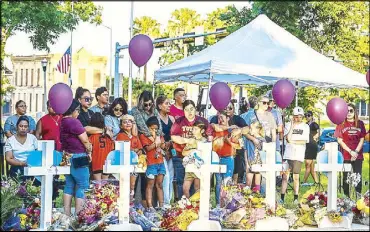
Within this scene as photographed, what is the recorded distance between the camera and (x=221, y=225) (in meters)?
8.02

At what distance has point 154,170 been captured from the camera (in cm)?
955

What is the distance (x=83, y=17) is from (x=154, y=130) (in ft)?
61.7

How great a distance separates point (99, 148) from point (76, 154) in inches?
35.9

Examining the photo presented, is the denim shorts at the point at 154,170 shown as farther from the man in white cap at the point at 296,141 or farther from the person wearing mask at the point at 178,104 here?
the man in white cap at the point at 296,141

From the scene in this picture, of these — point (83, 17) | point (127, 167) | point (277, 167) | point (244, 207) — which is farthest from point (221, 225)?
point (83, 17)

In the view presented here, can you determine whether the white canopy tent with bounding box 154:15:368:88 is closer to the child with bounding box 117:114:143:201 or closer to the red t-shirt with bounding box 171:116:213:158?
the red t-shirt with bounding box 171:116:213:158

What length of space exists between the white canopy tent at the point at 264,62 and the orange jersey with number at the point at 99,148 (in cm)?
280

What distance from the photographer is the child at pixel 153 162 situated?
945 centimetres

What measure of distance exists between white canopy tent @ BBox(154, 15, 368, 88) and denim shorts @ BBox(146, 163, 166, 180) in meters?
2.45

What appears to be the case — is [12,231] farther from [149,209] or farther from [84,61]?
[84,61]

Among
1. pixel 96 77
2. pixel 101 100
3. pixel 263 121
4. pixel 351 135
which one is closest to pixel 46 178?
pixel 101 100

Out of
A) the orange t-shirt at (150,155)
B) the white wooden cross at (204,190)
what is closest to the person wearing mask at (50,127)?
the orange t-shirt at (150,155)

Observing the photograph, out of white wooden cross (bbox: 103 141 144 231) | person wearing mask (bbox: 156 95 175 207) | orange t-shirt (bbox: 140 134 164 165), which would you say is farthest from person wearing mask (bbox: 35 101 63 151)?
white wooden cross (bbox: 103 141 144 231)

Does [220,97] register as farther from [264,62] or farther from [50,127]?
[50,127]
